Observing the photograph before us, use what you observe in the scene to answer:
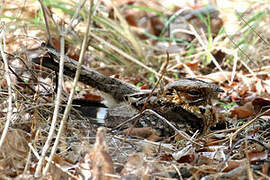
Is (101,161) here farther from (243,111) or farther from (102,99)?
(243,111)

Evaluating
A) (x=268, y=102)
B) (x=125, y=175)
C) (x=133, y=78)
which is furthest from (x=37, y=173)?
(x=133, y=78)

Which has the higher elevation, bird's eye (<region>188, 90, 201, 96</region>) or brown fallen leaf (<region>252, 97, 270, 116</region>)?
bird's eye (<region>188, 90, 201, 96</region>)

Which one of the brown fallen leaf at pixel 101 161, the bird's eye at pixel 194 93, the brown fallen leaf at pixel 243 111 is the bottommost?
the brown fallen leaf at pixel 101 161

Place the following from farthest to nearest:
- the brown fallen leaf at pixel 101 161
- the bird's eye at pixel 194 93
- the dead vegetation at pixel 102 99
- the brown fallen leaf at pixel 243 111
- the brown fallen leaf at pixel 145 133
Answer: the brown fallen leaf at pixel 243 111 → the bird's eye at pixel 194 93 → the brown fallen leaf at pixel 145 133 → the dead vegetation at pixel 102 99 → the brown fallen leaf at pixel 101 161

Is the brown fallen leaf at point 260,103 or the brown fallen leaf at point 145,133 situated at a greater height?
the brown fallen leaf at point 260,103

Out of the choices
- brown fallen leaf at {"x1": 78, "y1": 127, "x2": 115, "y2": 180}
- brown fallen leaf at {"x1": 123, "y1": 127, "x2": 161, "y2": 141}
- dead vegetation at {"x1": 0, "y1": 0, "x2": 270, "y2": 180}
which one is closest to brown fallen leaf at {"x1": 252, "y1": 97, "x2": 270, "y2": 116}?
dead vegetation at {"x1": 0, "y1": 0, "x2": 270, "y2": 180}

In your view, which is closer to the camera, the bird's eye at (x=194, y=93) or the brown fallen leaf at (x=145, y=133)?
the brown fallen leaf at (x=145, y=133)

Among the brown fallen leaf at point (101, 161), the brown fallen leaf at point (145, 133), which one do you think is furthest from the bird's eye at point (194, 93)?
the brown fallen leaf at point (101, 161)

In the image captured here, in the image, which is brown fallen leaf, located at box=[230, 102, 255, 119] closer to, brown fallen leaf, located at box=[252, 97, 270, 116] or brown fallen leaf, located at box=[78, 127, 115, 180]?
brown fallen leaf, located at box=[252, 97, 270, 116]

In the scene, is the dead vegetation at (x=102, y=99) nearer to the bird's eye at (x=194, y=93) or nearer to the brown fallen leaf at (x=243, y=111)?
the brown fallen leaf at (x=243, y=111)
